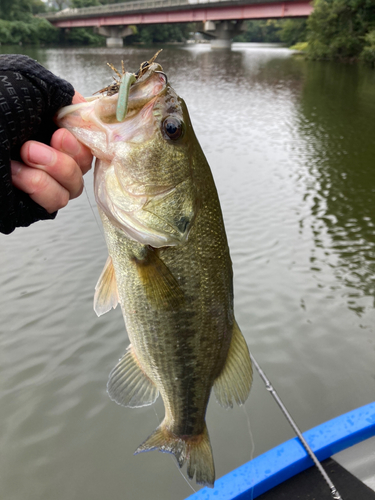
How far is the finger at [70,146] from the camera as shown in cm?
140

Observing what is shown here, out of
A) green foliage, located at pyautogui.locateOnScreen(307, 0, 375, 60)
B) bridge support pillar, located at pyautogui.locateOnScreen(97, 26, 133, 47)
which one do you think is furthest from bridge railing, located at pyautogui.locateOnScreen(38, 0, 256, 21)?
green foliage, located at pyautogui.locateOnScreen(307, 0, 375, 60)

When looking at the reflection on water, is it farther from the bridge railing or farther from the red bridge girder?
the bridge railing

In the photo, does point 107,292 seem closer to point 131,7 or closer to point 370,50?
point 370,50

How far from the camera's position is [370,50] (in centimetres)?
2725

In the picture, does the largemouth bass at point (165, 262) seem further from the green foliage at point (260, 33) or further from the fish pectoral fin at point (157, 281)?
the green foliage at point (260, 33)

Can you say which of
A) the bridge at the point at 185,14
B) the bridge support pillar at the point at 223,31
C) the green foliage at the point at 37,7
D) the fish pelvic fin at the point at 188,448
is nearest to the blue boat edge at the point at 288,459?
the fish pelvic fin at the point at 188,448

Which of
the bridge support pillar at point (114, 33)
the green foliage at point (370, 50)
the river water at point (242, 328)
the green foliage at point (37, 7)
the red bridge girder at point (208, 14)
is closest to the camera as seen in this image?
the river water at point (242, 328)

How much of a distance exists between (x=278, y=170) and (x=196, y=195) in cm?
903

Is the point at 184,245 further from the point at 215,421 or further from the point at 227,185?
the point at 227,185

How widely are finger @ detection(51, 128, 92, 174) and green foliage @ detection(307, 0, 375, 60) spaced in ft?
118

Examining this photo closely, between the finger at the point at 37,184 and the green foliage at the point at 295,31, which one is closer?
the finger at the point at 37,184

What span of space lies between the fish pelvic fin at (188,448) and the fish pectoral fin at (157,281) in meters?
0.79

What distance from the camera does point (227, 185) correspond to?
8992mm

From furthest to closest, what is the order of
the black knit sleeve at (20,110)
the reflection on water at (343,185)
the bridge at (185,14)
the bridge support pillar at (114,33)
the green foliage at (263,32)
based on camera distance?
1. the green foliage at (263,32)
2. the bridge support pillar at (114,33)
3. the bridge at (185,14)
4. the reflection on water at (343,185)
5. the black knit sleeve at (20,110)
